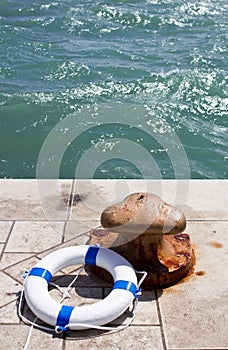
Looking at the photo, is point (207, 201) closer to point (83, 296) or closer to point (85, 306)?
point (83, 296)

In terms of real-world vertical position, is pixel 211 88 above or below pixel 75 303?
below

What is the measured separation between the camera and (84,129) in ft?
29.1

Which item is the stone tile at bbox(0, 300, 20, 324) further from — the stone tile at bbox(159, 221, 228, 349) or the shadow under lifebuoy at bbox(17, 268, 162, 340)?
the stone tile at bbox(159, 221, 228, 349)

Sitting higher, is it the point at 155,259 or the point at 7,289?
the point at 155,259

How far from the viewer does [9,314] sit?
3406 mm

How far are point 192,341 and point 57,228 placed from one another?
1.60 meters

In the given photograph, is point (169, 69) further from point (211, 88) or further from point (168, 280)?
point (168, 280)

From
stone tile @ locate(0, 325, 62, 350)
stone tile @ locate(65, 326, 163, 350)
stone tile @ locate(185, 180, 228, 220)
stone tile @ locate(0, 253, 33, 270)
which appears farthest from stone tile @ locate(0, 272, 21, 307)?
stone tile @ locate(185, 180, 228, 220)

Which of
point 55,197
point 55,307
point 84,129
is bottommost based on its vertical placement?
point 84,129

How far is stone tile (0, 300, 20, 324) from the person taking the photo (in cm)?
335

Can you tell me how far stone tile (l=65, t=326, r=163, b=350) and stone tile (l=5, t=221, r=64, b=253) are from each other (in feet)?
3.39

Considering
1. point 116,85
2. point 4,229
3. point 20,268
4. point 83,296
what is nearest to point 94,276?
point 83,296

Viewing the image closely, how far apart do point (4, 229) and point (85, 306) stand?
1293 mm

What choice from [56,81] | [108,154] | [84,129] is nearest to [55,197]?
[108,154]
